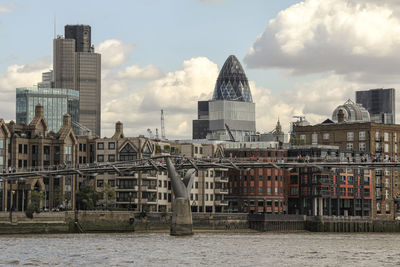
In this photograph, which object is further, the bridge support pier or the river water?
the bridge support pier

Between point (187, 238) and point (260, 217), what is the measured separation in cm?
4689

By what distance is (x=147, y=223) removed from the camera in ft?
588

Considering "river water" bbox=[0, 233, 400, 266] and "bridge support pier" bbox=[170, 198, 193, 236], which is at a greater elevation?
"bridge support pier" bbox=[170, 198, 193, 236]

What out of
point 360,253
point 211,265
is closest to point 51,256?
point 211,265

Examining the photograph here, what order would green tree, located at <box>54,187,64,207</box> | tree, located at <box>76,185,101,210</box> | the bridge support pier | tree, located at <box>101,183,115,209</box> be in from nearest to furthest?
the bridge support pier < green tree, located at <box>54,187,64,207</box> < tree, located at <box>76,185,101,210</box> < tree, located at <box>101,183,115,209</box>

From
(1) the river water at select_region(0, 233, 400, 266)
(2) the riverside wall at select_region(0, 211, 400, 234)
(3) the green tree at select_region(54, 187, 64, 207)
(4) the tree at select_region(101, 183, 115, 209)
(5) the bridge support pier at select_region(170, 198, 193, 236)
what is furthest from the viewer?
(4) the tree at select_region(101, 183, 115, 209)

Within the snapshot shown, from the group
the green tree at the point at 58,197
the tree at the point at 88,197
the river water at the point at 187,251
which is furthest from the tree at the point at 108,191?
the river water at the point at 187,251

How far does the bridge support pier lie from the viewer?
151125 mm

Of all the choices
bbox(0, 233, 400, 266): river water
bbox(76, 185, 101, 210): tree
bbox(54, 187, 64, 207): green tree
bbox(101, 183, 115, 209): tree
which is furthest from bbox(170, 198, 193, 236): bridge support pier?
bbox(101, 183, 115, 209): tree

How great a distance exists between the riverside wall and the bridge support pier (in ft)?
60.8

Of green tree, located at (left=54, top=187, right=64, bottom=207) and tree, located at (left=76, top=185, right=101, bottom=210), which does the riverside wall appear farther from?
green tree, located at (left=54, top=187, right=64, bottom=207)

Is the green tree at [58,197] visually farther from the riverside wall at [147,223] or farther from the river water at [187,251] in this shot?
the river water at [187,251]

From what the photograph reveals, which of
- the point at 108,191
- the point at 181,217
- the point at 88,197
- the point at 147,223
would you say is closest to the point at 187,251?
the point at 181,217

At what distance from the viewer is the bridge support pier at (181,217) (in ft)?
496
